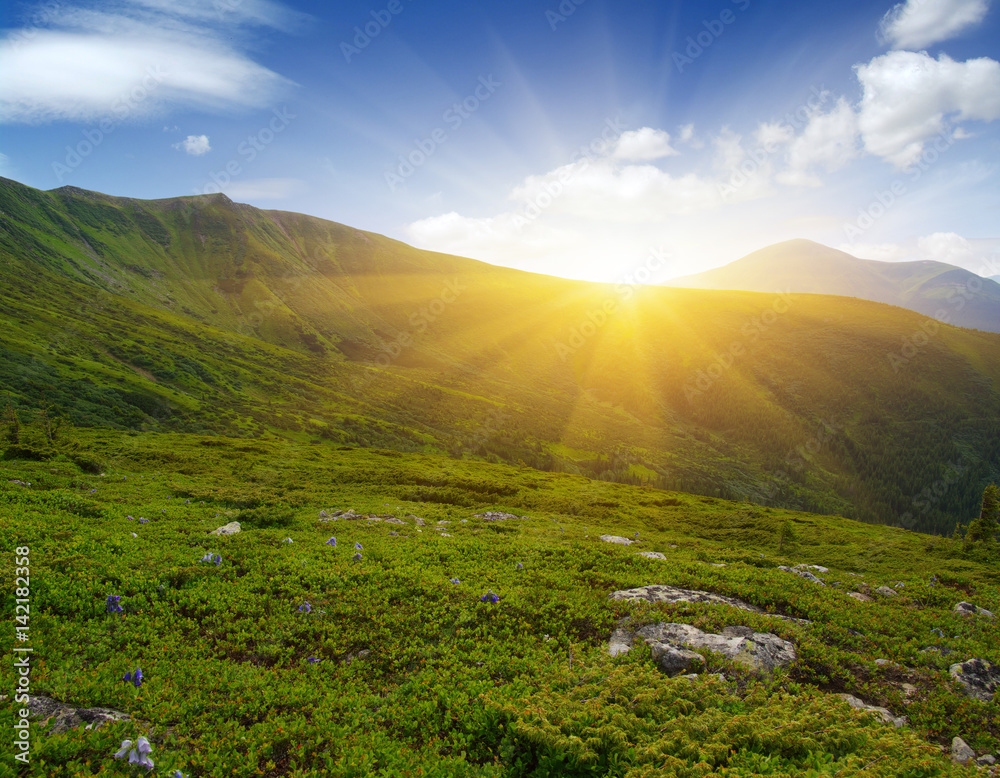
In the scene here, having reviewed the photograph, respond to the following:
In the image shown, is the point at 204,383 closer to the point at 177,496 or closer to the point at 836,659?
the point at 177,496

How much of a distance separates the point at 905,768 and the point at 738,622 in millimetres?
6678

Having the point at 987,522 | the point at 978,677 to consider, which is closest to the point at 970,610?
the point at 978,677

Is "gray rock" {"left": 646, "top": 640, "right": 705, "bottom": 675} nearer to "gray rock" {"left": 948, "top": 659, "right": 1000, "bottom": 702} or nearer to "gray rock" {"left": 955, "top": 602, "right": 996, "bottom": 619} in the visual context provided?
"gray rock" {"left": 948, "top": 659, "right": 1000, "bottom": 702}

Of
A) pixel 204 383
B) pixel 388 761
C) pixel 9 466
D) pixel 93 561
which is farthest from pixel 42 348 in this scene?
pixel 388 761

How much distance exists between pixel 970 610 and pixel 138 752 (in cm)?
2765

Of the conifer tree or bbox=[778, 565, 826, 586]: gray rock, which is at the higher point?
bbox=[778, 565, 826, 586]: gray rock

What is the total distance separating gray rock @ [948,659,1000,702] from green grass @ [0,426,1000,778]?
0.45 meters

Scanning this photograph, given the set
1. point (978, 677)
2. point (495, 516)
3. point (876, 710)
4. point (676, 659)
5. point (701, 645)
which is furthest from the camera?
point (495, 516)

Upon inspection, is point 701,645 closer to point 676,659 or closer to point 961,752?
point 676,659

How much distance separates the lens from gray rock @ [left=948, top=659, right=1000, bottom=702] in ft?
39.1

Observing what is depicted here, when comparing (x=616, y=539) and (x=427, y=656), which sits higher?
(x=427, y=656)

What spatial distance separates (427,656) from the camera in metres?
11.2

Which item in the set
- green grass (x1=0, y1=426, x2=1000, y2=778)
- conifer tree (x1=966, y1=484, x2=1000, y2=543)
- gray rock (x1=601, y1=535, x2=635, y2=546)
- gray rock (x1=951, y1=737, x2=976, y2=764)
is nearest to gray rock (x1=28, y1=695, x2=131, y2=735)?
green grass (x1=0, y1=426, x2=1000, y2=778)

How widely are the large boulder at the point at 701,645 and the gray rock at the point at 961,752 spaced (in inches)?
126
